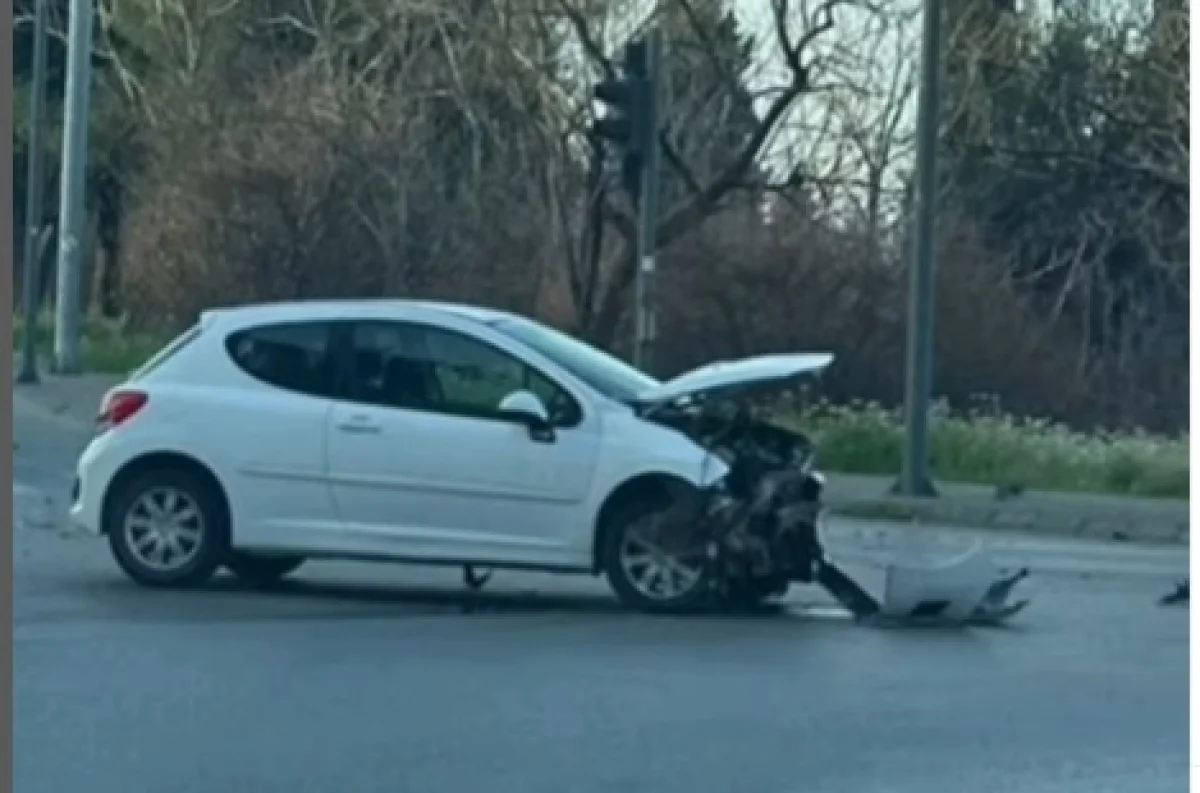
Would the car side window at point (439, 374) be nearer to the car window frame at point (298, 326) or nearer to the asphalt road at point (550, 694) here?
the car window frame at point (298, 326)

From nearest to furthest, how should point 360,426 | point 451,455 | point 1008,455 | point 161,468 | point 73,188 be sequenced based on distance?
point 451,455 < point 360,426 < point 161,468 < point 1008,455 < point 73,188

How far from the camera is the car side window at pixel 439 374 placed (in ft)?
49.3

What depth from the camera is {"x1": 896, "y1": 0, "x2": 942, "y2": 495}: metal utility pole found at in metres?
23.8

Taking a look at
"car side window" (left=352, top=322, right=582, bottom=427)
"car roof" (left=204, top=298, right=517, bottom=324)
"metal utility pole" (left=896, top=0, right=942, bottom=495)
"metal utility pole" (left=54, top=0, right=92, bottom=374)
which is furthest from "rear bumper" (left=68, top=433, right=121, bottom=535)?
"metal utility pole" (left=54, top=0, right=92, bottom=374)

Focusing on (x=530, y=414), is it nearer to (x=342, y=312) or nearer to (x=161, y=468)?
(x=342, y=312)

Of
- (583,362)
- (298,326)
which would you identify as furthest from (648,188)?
(298,326)

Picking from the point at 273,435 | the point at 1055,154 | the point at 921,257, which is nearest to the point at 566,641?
the point at 273,435

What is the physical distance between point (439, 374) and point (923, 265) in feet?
32.0

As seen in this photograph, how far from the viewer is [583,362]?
610 inches

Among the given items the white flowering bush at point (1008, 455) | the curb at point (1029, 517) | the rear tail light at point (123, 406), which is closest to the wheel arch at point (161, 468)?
the rear tail light at point (123, 406)

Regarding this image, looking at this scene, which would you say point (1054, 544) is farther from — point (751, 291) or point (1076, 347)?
point (1076, 347)

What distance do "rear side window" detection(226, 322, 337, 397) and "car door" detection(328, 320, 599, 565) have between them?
156 mm

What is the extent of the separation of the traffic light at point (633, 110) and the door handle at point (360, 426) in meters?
8.98

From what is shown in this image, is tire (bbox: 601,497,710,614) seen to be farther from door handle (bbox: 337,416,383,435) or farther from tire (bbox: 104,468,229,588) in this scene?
tire (bbox: 104,468,229,588)
